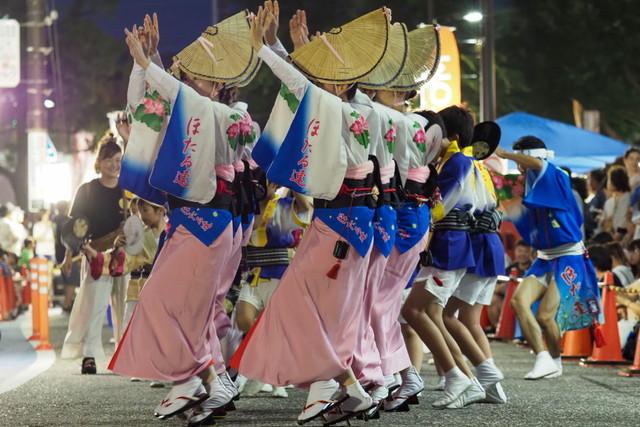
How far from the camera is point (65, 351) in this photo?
40.3 ft

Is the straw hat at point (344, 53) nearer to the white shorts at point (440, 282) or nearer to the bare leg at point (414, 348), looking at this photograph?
the white shorts at point (440, 282)

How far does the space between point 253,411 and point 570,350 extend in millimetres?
5636

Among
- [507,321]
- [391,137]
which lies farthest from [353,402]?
[507,321]

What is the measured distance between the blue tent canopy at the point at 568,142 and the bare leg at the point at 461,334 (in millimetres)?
9821

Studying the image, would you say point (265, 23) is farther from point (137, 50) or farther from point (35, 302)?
point (35, 302)

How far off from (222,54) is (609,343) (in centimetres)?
600

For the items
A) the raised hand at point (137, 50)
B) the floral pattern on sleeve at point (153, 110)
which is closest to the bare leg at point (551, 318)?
the floral pattern on sleeve at point (153, 110)

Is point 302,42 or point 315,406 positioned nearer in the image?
point 315,406

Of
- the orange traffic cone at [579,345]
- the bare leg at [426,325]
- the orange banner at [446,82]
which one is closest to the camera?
the bare leg at [426,325]

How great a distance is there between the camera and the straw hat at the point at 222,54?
805 centimetres

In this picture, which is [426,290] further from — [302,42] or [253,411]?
[302,42]

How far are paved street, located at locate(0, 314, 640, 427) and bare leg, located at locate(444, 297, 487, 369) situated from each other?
392mm

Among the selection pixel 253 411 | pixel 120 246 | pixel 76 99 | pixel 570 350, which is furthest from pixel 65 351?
pixel 76 99

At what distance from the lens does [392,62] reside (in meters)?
8.35
